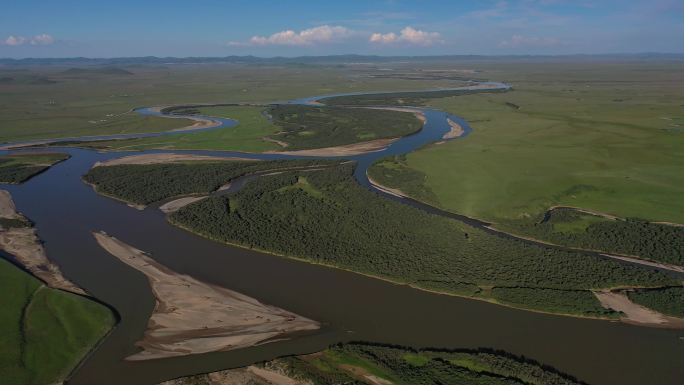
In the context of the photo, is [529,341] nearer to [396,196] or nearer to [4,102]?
[396,196]

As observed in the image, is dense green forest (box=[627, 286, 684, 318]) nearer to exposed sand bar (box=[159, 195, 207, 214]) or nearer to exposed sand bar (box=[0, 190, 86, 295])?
exposed sand bar (box=[0, 190, 86, 295])

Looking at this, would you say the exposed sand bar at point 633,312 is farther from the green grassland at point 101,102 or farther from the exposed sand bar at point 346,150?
the green grassland at point 101,102

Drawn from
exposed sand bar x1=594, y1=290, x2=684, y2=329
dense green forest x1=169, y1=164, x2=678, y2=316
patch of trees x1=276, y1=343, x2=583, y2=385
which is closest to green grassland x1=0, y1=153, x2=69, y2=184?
dense green forest x1=169, y1=164, x2=678, y2=316

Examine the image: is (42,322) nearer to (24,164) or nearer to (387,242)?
A: (387,242)

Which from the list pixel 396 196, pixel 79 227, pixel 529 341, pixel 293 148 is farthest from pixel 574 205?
pixel 79 227

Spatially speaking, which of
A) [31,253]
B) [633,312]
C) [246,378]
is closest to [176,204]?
[31,253]

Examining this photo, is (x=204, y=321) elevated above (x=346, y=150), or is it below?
below

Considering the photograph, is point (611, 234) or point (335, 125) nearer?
point (611, 234)
